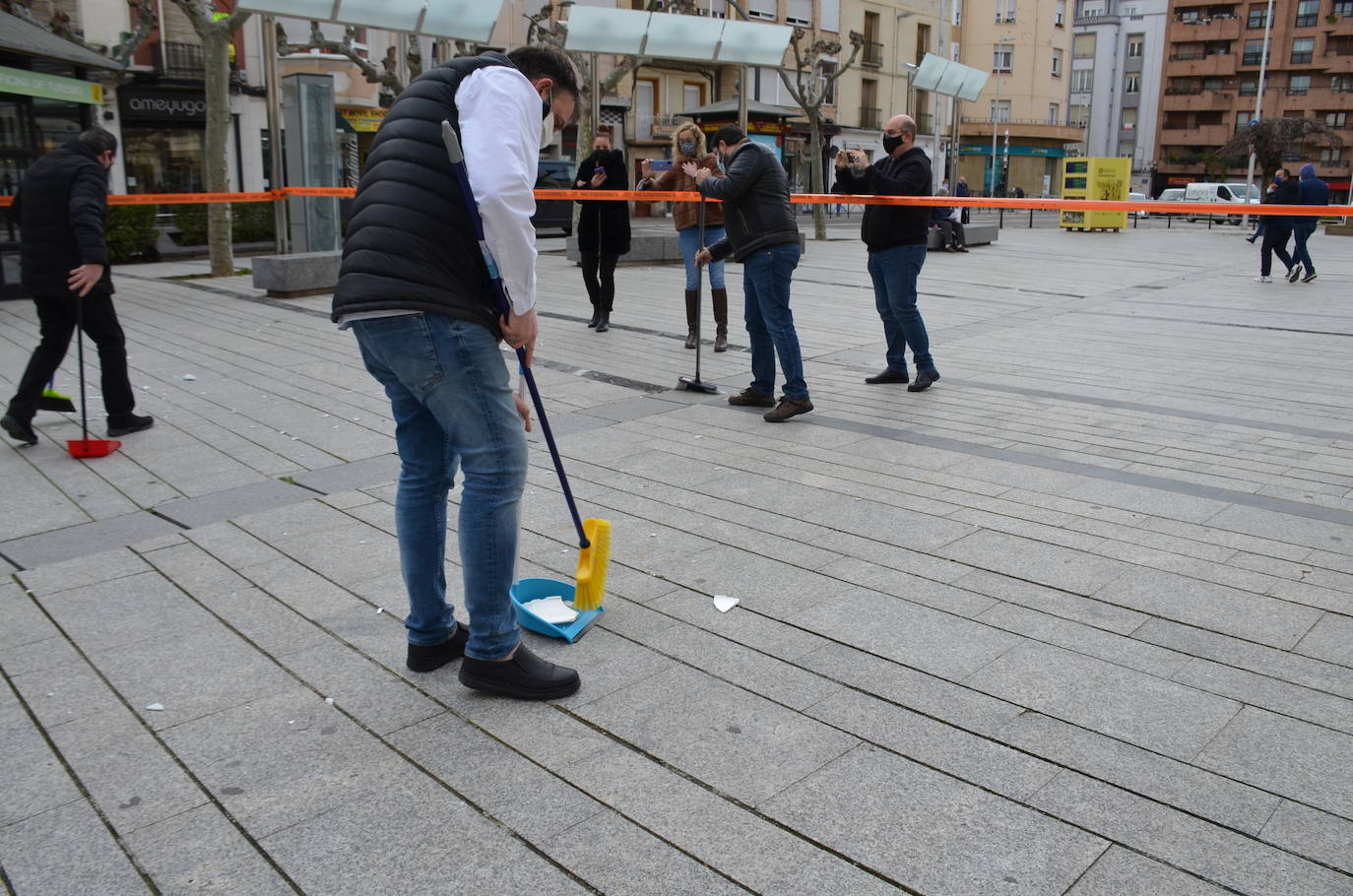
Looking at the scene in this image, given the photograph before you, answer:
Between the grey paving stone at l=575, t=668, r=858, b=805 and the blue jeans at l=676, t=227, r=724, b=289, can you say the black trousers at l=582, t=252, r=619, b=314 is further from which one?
the grey paving stone at l=575, t=668, r=858, b=805

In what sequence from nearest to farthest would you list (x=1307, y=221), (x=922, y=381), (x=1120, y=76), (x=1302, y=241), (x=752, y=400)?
(x=752, y=400) → (x=922, y=381) → (x=1307, y=221) → (x=1302, y=241) → (x=1120, y=76)

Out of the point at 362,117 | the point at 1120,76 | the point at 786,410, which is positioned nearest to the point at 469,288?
the point at 786,410

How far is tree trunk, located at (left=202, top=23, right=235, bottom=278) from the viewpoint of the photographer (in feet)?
46.1

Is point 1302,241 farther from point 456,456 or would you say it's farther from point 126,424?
point 456,456

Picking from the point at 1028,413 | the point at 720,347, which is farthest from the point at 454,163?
the point at 720,347

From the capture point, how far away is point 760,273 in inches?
259

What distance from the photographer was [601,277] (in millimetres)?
10125

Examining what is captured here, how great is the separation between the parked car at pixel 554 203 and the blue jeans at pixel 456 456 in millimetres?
21623

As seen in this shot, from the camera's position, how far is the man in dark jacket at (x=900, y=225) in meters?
7.22

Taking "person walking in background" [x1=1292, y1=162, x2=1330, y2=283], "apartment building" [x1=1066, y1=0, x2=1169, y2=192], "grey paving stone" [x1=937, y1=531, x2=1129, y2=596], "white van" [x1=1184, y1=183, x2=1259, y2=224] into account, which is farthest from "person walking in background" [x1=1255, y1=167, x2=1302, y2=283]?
"apartment building" [x1=1066, y1=0, x2=1169, y2=192]

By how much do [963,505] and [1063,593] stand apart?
1.06 metres

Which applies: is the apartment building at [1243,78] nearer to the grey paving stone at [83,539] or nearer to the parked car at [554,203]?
the parked car at [554,203]

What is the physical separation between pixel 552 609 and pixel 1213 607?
7.30 feet

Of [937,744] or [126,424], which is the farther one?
[126,424]
